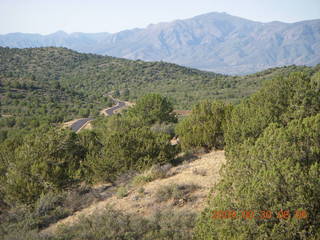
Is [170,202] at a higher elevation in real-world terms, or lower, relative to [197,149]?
higher

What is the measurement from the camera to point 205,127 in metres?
15.8

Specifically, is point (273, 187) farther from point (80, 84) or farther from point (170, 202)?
point (80, 84)

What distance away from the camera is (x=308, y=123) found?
7738 millimetres

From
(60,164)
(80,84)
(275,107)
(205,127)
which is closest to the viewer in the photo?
(275,107)

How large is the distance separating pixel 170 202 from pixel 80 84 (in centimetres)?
8468

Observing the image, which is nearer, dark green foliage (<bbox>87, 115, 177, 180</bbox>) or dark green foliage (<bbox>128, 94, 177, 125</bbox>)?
dark green foliage (<bbox>87, 115, 177, 180</bbox>)

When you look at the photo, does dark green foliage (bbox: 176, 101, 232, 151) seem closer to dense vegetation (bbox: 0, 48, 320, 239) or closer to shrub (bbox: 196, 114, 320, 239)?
dense vegetation (bbox: 0, 48, 320, 239)

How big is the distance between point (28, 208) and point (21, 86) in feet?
187

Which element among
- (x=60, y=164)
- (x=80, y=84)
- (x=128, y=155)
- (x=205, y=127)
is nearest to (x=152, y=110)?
(x=205, y=127)

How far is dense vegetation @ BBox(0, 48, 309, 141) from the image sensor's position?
51.1 m

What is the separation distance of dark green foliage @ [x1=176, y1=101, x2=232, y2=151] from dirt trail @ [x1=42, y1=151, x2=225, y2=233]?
7.67ft

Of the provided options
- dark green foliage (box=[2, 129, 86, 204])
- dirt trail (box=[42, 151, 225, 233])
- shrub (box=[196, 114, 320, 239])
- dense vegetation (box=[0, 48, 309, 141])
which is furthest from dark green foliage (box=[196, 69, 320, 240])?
dense vegetation (box=[0, 48, 309, 141])

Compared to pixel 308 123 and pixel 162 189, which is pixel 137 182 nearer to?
pixel 162 189

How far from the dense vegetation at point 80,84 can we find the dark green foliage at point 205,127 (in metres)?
25.9
